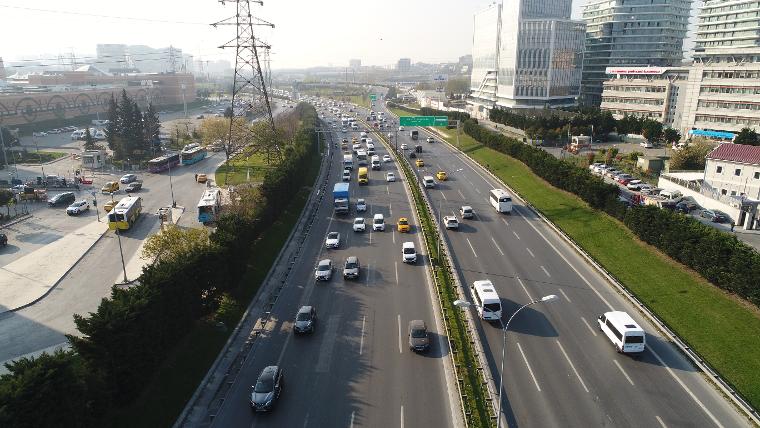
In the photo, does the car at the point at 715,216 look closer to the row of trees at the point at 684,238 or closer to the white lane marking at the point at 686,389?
the row of trees at the point at 684,238

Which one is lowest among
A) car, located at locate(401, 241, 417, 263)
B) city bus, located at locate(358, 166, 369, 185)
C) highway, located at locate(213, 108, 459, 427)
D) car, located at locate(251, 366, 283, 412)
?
highway, located at locate(213, 108, 459, 427)

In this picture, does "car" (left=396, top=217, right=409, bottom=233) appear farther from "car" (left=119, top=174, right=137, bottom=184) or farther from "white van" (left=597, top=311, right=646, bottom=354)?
"car" (left=119, top=174, right=137, bottom=184)

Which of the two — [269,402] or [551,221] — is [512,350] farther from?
[551,221]

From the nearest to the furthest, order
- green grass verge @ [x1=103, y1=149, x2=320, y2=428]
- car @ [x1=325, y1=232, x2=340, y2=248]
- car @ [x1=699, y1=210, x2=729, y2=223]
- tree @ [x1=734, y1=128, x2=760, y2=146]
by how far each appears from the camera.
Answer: green grass verge @ [x1=103, y1=149, x2=320, y2=428]
car @ [x1=325, y1=232, x2=340, y2=248]
car @ [x1=699, y1=210, x2=729, y2=223]
tree @ [x1=734, y1=128, x2=760, y2=146]

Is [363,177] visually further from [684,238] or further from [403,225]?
[684,238]

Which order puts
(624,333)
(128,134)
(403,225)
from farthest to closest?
(128,134), (403,225), (624,333)

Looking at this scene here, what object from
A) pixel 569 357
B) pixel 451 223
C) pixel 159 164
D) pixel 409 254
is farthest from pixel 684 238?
pixel 159 164

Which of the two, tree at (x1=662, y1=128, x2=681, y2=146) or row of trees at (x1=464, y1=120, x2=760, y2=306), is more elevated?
tree at (x1=662, y1=128, x2=681, y2=146)

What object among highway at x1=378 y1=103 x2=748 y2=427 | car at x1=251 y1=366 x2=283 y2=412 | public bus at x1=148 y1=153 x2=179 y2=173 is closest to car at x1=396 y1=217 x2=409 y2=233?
highway at x1=378 y1=103 x2=748 y2=427
